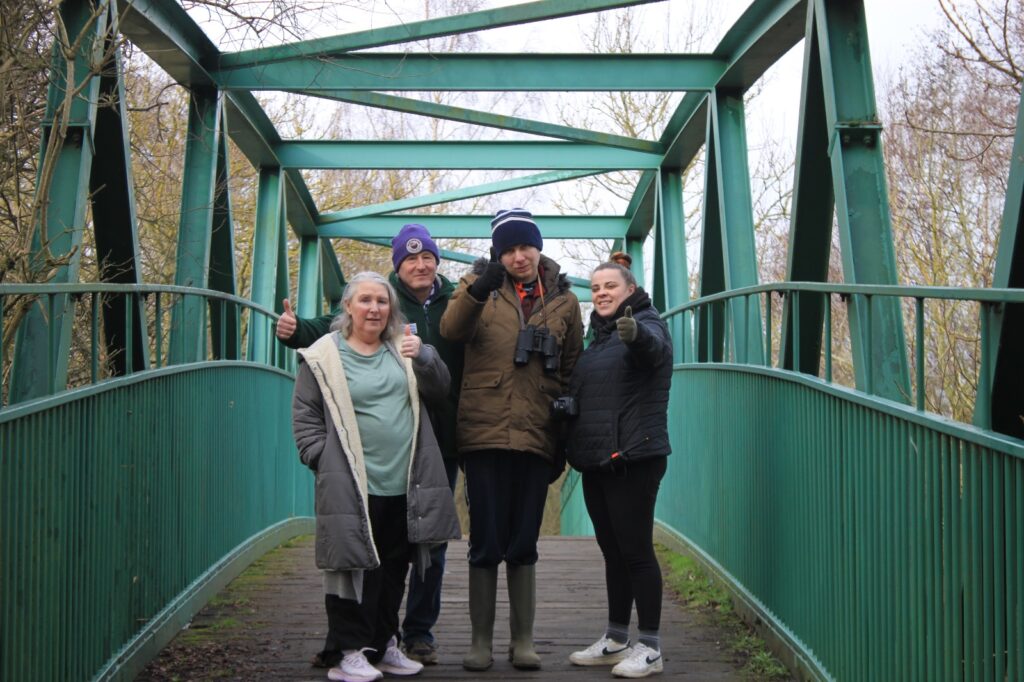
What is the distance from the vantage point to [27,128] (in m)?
6.88

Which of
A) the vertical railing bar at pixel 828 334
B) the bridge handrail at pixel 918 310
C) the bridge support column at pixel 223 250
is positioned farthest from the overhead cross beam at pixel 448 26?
the vertical railing bar at pixel 828 334

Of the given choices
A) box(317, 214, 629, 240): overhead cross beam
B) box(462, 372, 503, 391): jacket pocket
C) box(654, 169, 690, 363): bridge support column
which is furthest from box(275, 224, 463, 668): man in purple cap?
box(317, 214, 629, 240): overhead cross beam

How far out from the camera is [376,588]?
16.5 ft

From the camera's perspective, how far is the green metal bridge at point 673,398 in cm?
355

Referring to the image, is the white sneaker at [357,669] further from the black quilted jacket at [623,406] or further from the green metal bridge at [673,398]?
the black quilted jacket at [623,406]

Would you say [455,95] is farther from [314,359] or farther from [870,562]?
[870,562]

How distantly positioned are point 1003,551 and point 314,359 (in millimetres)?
2703

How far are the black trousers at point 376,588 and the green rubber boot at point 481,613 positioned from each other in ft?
0.99

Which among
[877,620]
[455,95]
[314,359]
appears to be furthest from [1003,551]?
[455,95]

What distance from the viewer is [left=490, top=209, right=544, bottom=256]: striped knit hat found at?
512cm

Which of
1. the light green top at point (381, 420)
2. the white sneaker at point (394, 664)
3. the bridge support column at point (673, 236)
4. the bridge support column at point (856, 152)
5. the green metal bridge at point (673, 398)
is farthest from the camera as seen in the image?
the bridge support column at point (673, 236)

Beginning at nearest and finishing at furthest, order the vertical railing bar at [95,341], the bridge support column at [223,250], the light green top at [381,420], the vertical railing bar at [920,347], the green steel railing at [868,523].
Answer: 1. the green steel railing at [868,523]
2. the vertical railing bar at [920,347]
3. the vertical railing bar at [95,341]
4. the light green top at [381,420]
5. the bridge support column at [223,250]

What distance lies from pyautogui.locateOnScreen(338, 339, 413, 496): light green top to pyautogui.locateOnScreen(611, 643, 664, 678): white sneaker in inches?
45.0

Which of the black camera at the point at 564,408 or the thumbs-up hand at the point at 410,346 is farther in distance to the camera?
the black camera at the point at 564,408
